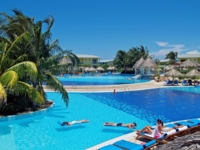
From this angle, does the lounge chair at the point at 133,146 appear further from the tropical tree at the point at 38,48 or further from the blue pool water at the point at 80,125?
the tropical tree at the point at 38,48

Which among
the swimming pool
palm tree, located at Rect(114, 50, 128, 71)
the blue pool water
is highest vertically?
palm tree, located at Rect(114, 50, 128, 71)

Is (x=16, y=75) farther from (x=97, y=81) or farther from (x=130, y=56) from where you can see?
(x=130, y=56)

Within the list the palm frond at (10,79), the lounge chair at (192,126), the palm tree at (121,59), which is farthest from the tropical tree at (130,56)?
the palm frond at (10,79)

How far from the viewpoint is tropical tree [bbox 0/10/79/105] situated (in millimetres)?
11000

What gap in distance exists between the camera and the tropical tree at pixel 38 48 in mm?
11000

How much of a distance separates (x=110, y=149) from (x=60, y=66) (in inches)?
304

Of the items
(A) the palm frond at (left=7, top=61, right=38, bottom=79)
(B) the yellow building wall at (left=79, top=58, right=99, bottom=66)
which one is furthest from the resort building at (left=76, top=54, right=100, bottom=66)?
(A) the palm frond at (left=7, top=61, right=38, bottom=79)

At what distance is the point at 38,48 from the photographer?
1128 cm

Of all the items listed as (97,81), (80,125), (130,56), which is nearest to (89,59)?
(130,56)

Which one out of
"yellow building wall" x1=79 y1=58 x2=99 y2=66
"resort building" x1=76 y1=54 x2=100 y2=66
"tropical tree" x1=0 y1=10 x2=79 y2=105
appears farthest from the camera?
"yellow building wall" x1=79 y1=58 x2=99 y2=66

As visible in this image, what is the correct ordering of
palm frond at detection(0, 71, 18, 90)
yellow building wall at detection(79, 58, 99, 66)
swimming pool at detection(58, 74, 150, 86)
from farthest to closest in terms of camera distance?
1. yellow building wall at detection(79, 58, 99, 66)
2. swimming pool at detection(58, 74, 150, 86)
3. palm frond at detection(0, 71, 18, 90)

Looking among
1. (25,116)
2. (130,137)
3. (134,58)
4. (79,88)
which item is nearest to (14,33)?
(25,116)

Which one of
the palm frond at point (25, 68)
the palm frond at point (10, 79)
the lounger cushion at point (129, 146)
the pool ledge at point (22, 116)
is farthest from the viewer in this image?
the pool ledge at point (22, 116)

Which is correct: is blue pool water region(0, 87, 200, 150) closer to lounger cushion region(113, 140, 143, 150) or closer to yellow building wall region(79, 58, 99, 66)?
lounger cushion region(113, 140, 143, 150)
